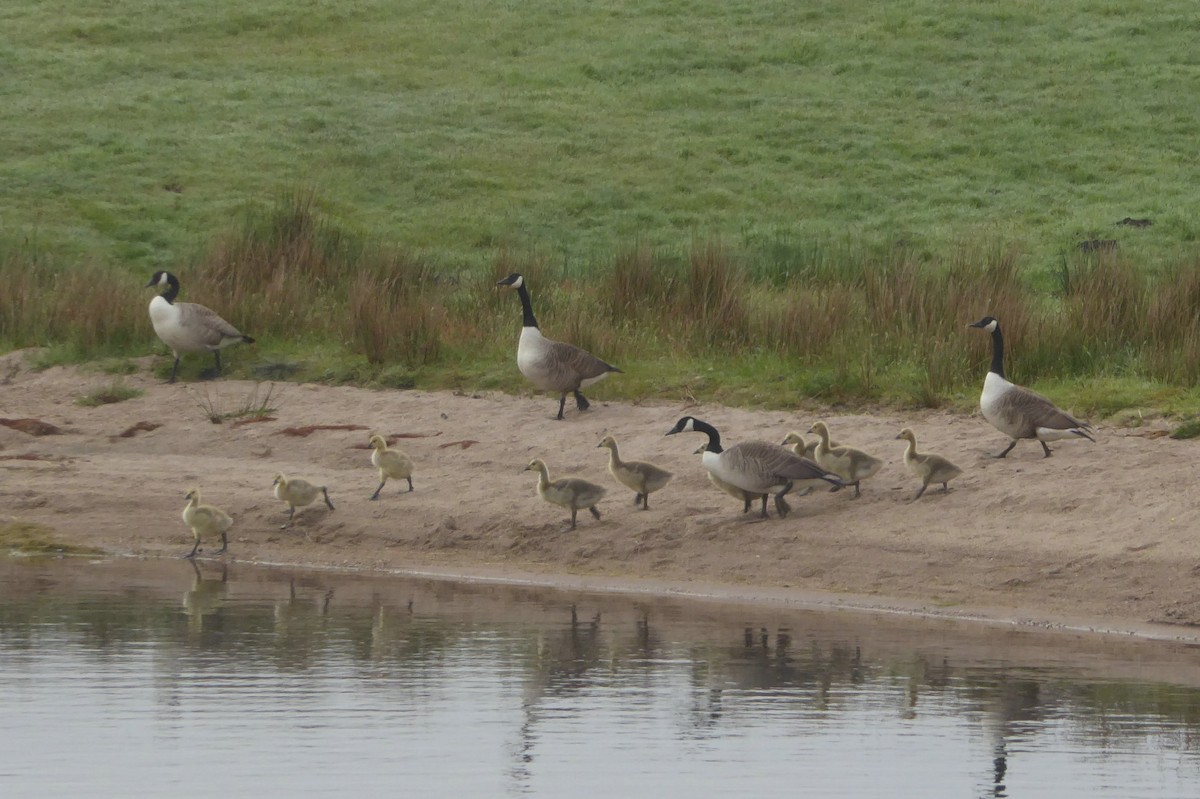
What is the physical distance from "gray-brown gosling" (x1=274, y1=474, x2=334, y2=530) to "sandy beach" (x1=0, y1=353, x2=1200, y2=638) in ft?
0.47

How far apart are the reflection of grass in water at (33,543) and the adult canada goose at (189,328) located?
3973 millimetres

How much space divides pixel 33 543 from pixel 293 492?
2.02 metres

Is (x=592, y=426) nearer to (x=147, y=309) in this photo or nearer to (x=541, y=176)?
(x=147, y=309)

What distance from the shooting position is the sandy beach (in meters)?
12.0

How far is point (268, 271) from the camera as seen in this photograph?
813 inches

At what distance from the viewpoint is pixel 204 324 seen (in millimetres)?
18203

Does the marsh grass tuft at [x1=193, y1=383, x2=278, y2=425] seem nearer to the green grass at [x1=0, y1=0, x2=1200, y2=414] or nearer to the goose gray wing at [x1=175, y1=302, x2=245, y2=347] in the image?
the goose gray wing at [x1=175, y1=302, x2=245, y2=347]

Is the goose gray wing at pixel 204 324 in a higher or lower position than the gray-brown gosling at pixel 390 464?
higher

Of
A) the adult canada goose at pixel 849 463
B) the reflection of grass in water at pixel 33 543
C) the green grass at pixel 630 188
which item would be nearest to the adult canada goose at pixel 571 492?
the adult canada goose at pixel 849 463

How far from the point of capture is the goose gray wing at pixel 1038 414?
1345 centimetres

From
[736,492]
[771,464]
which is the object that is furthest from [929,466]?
[736,492]

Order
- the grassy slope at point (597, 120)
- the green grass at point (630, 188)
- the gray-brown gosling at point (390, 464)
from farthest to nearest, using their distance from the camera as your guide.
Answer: the grassy slope at point (597, 120) → the green grass at point (630, 188) → the gray-brown gosling at point (390, 464)

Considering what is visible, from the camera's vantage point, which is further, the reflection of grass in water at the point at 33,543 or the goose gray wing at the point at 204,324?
the goose gray wing at the point at 204,324

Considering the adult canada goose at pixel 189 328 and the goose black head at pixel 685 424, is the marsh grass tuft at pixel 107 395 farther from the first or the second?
the goose black head at pixel 685 424
